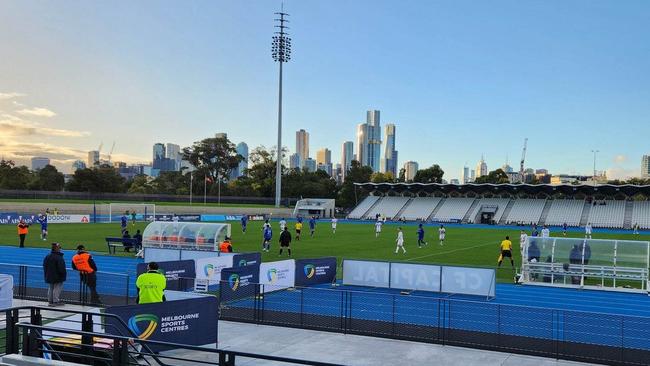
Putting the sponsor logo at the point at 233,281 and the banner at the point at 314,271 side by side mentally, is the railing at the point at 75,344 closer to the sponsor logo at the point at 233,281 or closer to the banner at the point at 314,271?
the sponsor logo at the point at 233,281

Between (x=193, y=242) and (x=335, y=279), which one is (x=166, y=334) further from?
(x=193, y=242)

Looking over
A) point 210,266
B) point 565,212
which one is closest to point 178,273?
point 210,266

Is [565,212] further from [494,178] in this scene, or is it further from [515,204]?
[494,178]

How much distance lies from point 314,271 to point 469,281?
5636 mm

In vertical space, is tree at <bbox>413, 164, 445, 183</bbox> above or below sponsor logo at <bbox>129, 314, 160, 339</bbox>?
above

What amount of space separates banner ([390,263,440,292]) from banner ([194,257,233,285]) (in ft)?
20.3

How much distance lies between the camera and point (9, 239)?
41.3 meters

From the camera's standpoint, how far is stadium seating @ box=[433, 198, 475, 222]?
94500mm

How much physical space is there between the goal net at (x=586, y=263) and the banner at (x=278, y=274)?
1043 cm

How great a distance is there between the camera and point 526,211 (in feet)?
306

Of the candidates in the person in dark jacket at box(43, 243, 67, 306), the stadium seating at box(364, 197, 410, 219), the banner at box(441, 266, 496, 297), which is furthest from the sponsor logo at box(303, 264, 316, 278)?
the stadium seating at box(364, 197, 410, 219)

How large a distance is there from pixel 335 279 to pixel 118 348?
16.7 m

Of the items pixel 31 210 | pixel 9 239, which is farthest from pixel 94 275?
pixel 31 210

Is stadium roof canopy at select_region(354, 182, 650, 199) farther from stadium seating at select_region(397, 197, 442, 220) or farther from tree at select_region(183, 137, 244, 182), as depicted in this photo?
tree at select_region(183, 137, 244, 182)
